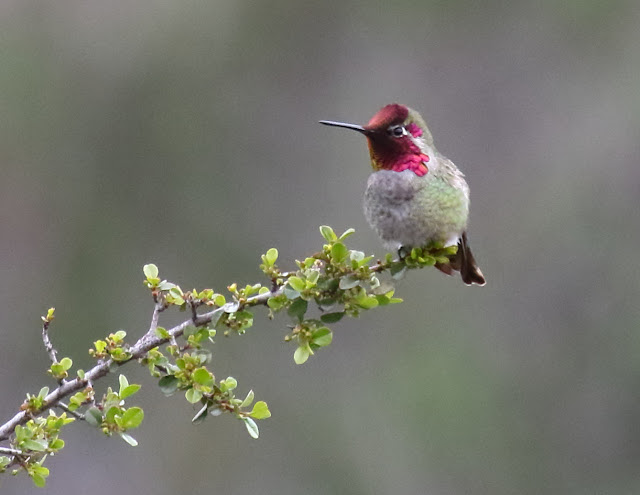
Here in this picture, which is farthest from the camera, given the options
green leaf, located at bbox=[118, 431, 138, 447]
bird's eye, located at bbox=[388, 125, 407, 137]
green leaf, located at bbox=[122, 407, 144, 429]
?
bird's eye, located at bbox=[388, 125, 407, 137]

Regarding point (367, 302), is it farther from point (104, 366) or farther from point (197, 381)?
point (104, 366)

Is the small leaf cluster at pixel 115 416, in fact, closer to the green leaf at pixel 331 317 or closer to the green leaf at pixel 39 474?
the green leaf at pixel 39 474

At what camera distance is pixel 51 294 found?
959 cm

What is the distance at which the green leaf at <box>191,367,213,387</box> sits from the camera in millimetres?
2420

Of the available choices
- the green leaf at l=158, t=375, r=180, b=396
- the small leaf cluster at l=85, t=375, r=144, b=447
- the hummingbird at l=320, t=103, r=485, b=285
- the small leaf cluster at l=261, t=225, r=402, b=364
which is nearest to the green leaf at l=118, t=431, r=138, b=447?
the small leaf cluster at l=85, t=375, r=144, b=447

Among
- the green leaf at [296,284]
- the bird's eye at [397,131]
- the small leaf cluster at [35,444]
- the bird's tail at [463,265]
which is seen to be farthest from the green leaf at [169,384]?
the bird's eye at [397,131]

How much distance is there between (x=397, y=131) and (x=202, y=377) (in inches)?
57.1

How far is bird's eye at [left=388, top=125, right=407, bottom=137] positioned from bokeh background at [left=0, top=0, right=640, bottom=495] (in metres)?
5.51

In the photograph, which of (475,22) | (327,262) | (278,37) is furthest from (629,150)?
(327,262)

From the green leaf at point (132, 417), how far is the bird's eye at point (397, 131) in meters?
1.53

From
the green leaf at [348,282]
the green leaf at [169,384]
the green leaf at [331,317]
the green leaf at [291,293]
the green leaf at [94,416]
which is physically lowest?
the green leaf at [94,416]

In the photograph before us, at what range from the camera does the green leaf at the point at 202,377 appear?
7.94 ft

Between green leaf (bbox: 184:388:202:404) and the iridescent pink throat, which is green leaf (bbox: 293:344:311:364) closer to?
green leaf (bbox: 184:388:202:404)

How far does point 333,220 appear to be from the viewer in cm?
965
